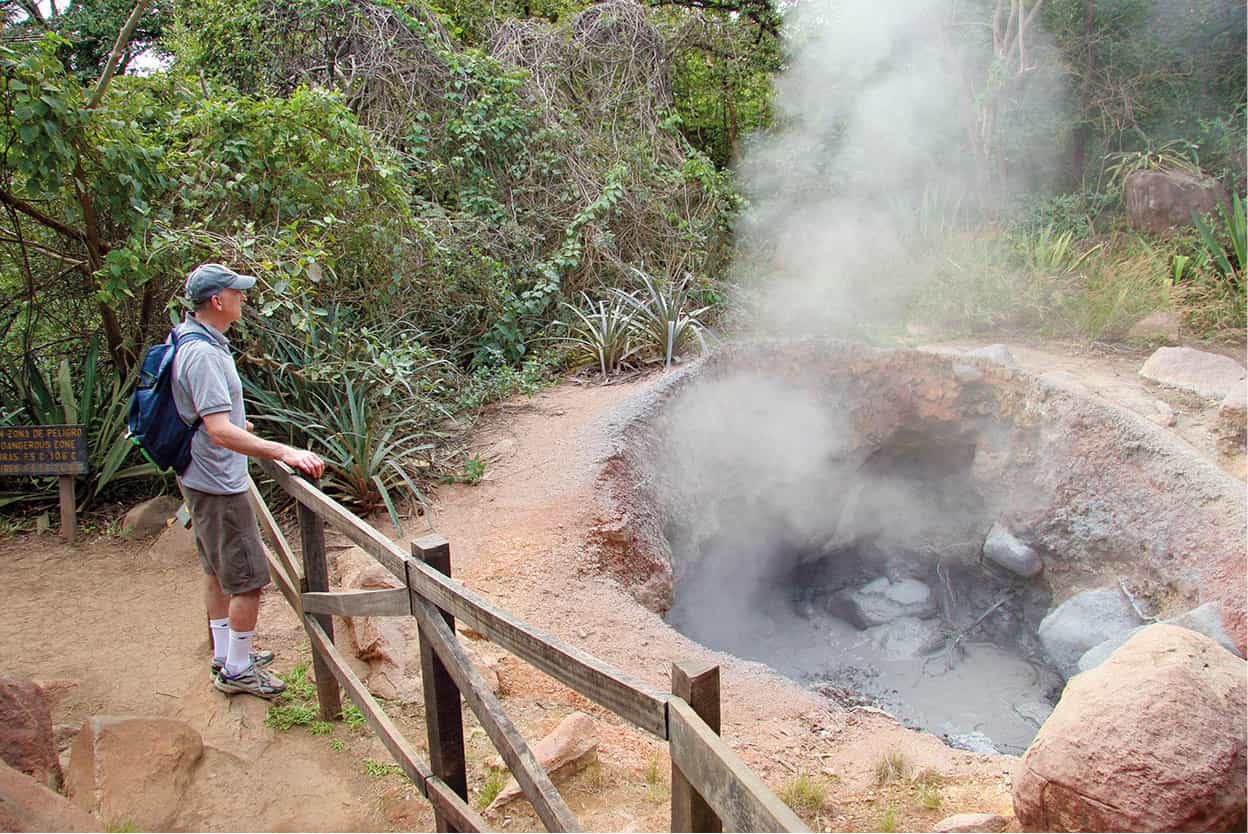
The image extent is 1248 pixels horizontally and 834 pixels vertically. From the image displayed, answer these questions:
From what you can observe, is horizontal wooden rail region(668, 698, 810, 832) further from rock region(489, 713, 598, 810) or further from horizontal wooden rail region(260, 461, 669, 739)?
rock region(489, 713, 598, 810)

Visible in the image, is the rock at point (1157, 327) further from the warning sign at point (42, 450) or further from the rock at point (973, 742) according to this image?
the warning sign at point (42, 450)

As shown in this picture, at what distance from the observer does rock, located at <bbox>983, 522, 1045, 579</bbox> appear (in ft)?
18.9

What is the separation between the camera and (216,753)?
2611 mm

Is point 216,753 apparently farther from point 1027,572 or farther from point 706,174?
point 706,174

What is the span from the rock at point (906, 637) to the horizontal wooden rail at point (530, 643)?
427cm

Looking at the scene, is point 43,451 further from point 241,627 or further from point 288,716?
point 288,716

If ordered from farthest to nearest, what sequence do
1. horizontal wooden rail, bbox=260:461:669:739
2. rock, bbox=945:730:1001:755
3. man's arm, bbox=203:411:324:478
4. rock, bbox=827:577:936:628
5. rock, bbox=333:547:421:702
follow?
rock, bbox=827:577:936:628
rock, bbox=945:730:1001:755
rock, bbox=333:547:421:702
man's arm, bbox=203:411:324:478
horizontal wooden rail, bbox=260:461:669:739

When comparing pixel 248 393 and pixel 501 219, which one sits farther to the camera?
pixel 501 219

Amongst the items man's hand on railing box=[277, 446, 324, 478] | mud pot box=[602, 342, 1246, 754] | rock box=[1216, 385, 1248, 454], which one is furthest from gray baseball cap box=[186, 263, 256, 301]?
rock box=[1216, 385, 1248, 454]

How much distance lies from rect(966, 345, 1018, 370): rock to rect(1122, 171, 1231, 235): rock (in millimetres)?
2830

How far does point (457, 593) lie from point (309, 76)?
730 centimetres

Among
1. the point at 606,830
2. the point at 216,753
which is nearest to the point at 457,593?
the point at 606,830

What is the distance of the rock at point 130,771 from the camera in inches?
89.1

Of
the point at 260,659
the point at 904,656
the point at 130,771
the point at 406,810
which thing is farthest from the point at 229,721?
the point at 904,656
